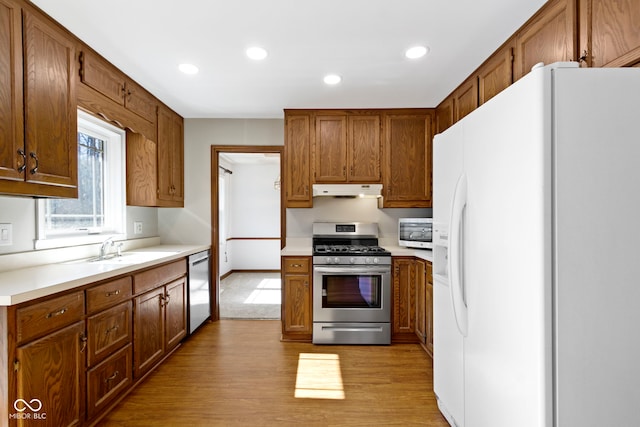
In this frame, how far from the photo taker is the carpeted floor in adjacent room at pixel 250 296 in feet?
13.6

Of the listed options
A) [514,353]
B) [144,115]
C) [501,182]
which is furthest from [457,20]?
[144,115]

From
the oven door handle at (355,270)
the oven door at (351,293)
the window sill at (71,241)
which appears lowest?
the oven door at (351,293)

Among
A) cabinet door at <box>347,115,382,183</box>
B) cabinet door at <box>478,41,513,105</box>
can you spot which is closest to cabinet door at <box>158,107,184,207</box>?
cabinet door at <box>347,115,382,183</box>

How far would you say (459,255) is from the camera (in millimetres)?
1559

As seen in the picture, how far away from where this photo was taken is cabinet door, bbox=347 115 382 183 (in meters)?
3.54

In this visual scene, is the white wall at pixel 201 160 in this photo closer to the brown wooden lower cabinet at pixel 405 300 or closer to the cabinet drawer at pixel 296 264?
the cabinet drawer at pixel 296 264

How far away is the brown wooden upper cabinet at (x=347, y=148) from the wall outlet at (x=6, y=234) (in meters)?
2.43

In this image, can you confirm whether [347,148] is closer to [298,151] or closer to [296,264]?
[298,151]

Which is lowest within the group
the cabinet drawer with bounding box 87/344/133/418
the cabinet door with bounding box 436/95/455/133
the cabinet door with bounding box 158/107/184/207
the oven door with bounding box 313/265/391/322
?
the cabinet drawer with bounding box 87/344/133/418

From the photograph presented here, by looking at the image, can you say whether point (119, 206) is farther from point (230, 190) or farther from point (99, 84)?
point (230, 190)

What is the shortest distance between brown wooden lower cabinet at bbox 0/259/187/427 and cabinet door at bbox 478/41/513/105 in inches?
111

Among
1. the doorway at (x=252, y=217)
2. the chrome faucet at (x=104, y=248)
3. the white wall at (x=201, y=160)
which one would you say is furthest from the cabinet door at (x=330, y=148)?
the doorway at (x=252, y=217)

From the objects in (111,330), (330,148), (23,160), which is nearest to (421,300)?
(330,148)

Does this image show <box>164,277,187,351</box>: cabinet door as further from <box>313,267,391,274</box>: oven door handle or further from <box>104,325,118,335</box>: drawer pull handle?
<box>313,267,391,274</box>: oven door handle
